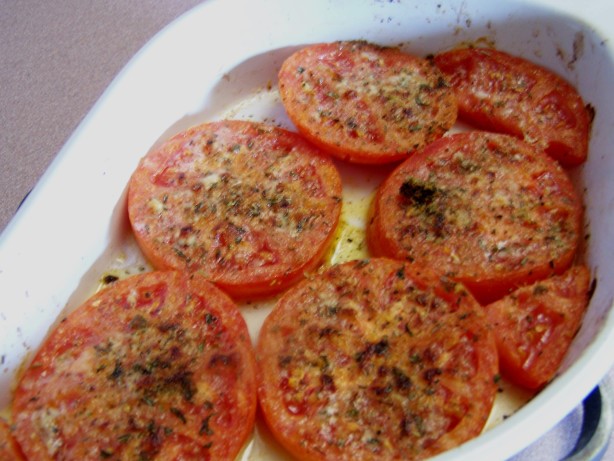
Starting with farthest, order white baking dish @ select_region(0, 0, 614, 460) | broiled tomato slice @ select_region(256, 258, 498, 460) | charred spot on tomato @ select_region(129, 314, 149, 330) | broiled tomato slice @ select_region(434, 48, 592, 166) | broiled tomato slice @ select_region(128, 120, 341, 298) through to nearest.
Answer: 1. broiled tomato slice @ select_region(434, 48, 592, 166)
2. broiled tomato slice @ select_region(128, 120, 341, 298)
3. charred spot on tomato @ select_region(129, 314, 149, 330)
4. white baking dish @ select_region(0, 0, 614, 460)
5. broiled tomato slice @ select_region(256, 258, 498, 460)

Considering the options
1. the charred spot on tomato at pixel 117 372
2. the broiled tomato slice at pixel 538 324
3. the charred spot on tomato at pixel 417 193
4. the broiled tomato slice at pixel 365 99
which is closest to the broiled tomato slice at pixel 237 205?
the broiled tomato slice at pixel 365 99

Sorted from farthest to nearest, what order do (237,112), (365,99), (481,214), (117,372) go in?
(237,112) < (365,99) < (481,214) < (117,372)

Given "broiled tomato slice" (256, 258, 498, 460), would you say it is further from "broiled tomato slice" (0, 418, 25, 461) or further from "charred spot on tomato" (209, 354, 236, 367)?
"broiled tomato slice" (0, 418, 25, 461)

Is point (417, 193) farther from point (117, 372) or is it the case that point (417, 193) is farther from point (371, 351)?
point (117, 372)

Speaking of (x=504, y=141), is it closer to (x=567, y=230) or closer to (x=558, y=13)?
(x=567, y=230)

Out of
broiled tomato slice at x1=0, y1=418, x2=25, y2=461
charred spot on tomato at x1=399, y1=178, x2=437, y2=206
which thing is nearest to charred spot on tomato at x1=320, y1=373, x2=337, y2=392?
charred spot on tomato at x1=399, y1=178, x2=437, y2=206

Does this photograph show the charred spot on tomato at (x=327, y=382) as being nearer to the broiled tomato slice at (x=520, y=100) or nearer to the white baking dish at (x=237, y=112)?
the white baking dish at (x=237, y=112)

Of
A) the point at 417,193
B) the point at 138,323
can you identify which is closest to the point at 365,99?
the point at 417,193
